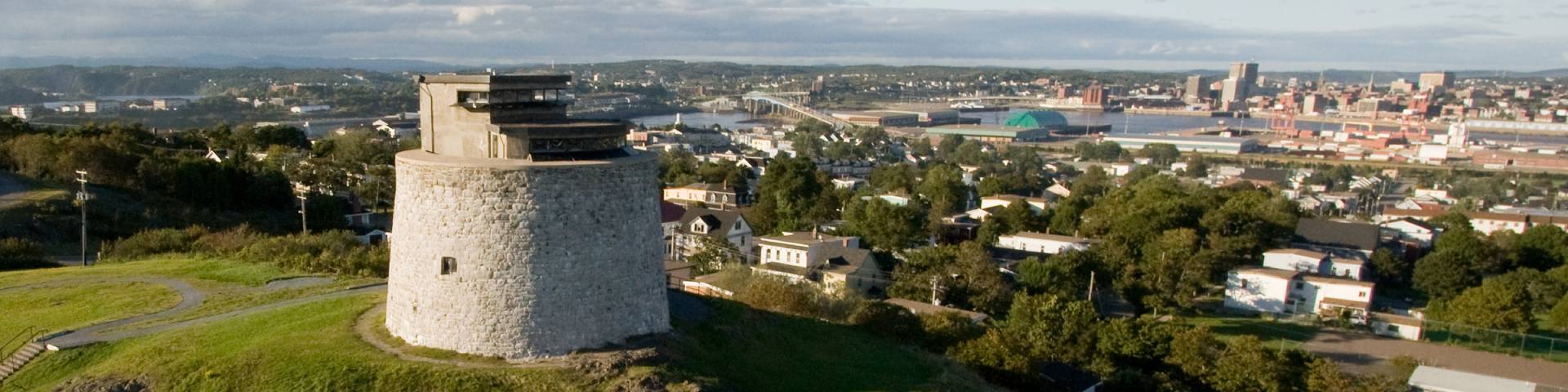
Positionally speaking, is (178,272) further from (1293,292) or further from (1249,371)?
(1293,292)

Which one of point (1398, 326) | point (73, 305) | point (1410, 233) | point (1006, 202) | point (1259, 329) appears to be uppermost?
point (73, 305)

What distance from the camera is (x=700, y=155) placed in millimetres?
90938

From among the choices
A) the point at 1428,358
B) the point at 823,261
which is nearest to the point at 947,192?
the point at 823,261

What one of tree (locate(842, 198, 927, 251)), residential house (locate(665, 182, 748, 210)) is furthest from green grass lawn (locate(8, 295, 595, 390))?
→ residential house (locate(665, 182, 748, 210))

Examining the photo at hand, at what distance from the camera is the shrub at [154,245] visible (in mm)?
25250

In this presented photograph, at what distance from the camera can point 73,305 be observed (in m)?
17.3

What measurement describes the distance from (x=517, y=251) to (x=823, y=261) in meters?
21.8

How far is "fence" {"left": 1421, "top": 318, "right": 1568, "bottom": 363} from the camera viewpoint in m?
29.4

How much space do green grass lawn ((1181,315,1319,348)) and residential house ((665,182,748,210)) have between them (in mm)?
25276

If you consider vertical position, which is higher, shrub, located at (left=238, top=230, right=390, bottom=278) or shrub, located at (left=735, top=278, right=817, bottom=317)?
shrub, located at (left=238, top=230, right=390, bottom=278)

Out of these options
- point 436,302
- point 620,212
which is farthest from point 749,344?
point 436,302

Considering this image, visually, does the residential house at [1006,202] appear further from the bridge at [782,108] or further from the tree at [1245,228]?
the bridge at [782,108]

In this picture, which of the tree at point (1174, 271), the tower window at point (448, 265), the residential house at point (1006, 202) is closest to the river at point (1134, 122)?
the residential house at point (1006, 202)

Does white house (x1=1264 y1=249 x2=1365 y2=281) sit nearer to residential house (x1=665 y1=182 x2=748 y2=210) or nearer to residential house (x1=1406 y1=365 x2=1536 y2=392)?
residential house (x1=1406 y1=365 x2=1536 y2=392)
